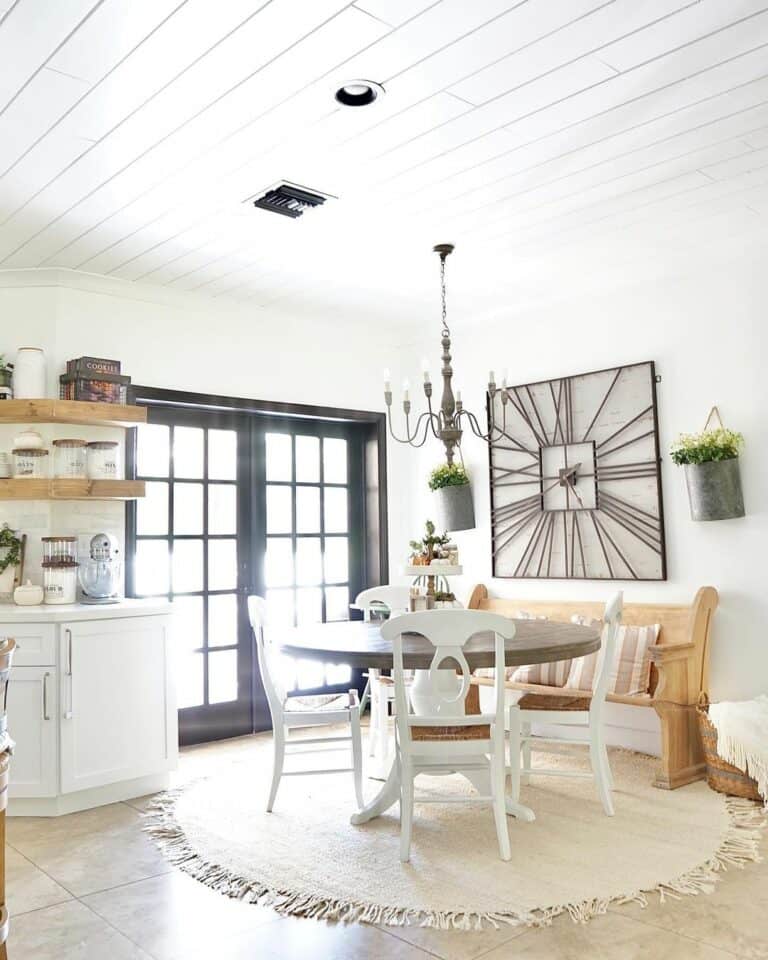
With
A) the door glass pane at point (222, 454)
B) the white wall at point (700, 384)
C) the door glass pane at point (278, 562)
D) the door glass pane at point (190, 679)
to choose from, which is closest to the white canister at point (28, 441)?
the door glass pane at point (222, 454)

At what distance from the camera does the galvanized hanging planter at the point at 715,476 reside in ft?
13.3

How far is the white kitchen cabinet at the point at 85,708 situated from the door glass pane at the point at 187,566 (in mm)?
859

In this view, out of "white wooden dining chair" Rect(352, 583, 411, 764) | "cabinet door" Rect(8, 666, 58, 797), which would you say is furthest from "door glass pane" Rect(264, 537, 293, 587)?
"cabinet door" Rect(8, 666, 58, 797)

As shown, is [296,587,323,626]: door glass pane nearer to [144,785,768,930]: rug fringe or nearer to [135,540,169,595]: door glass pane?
[135,540,169,595]: door glass pane

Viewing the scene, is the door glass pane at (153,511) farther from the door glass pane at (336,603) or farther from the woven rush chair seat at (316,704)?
the woven rush chair seat at (316,704)

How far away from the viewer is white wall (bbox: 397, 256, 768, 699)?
4.13m

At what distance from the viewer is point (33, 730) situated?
369cm

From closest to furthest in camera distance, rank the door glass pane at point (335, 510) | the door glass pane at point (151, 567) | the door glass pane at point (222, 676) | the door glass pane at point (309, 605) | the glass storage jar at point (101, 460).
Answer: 1. the glass storage jar at point (101, 460)
2. the door glass pane at point (151, 567)
3. the door glass pane at point (222, 676)
4. the door glass pane at point (309, 605)
5. the door glass pane at point (335, 510)

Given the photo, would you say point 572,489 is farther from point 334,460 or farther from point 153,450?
point 153,450

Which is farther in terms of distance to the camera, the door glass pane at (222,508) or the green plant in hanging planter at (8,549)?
the door glass pane at (222,508)

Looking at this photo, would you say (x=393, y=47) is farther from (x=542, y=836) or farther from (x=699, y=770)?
(x=699, y=770)

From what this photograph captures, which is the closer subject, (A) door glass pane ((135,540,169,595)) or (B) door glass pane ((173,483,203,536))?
(A) door glass pane ((135,540,169,595))

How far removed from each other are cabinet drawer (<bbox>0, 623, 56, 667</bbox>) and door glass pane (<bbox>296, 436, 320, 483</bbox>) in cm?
214

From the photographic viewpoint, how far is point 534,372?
5164mm
